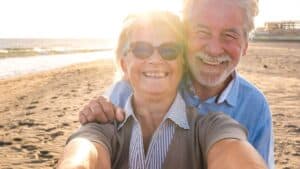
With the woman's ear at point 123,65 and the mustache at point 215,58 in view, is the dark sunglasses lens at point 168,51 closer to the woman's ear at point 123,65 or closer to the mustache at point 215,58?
the woman's ear at point 123,65

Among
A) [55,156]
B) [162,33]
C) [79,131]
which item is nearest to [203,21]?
[162,33]

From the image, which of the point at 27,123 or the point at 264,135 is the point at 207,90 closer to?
the point at 264,135

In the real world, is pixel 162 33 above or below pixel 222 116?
above

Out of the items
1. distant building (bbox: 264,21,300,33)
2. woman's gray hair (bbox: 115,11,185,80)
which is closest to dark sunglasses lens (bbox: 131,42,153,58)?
woman's gray hair (bbox: 115,11,185,80)

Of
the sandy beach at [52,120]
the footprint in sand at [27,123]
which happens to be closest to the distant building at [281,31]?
the sandy beach at [52,120]

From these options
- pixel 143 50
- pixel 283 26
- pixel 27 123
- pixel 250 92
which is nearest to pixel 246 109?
pixel 250 92

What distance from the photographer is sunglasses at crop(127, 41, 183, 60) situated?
301cm

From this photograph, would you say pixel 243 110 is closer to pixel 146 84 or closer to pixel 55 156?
pixel 146 84

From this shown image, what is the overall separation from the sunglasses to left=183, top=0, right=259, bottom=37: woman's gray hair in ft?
1.80

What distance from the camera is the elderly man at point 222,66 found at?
11.5 feet

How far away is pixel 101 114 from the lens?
2.99 meters

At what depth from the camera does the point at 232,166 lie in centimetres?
228

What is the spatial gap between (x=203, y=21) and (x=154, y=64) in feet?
2.37

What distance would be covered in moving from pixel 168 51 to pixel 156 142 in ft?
1.96
